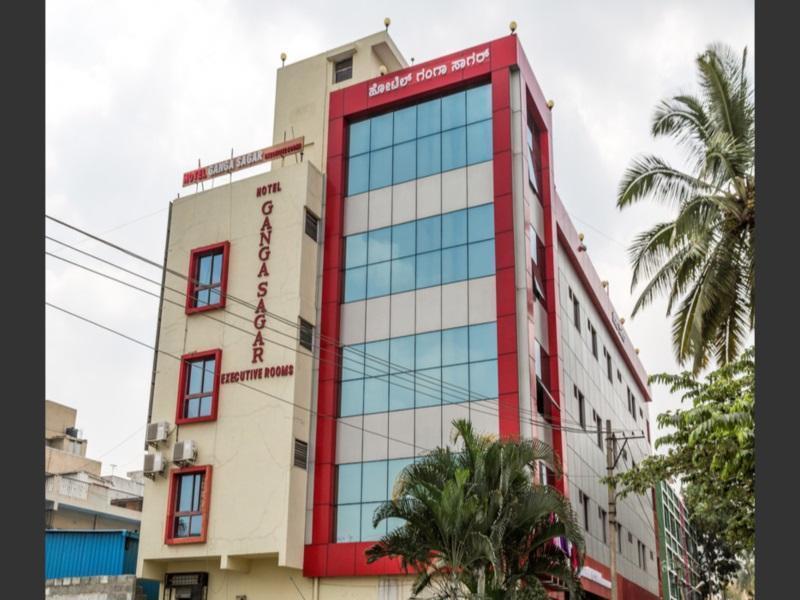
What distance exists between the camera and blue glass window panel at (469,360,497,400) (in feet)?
93.7

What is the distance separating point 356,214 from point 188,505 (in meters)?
12.3

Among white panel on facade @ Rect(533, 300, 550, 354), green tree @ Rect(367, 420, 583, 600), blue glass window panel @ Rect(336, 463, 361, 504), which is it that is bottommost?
green tree @ Rect(367, 420, 583, 600)

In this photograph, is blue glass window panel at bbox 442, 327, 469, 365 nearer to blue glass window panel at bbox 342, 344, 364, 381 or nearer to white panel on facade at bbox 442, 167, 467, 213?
blue glass window panel at bbox 342, 344, 364, 381

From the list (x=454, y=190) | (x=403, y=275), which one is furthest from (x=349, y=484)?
(x=454, y=190)

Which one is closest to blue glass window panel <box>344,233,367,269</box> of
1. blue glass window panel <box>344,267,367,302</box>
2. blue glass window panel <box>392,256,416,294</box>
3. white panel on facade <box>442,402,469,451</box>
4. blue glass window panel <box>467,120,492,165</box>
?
blue glass window panel <box>344,267,367,302</box>

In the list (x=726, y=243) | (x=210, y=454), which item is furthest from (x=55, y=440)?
(x=726, y=243)

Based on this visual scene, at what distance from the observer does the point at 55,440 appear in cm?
5756

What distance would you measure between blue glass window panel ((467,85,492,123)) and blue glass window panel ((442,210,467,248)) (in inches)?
147

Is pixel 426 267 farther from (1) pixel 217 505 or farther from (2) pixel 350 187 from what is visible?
(1) pixel 217 505

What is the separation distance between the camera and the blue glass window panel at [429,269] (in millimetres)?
30875

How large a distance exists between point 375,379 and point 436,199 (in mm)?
6872

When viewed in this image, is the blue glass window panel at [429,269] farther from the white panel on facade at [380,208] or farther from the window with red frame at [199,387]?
the window with red frame at [199,387]

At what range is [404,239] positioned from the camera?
3206 centimetres

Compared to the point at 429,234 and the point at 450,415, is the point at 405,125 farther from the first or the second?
the point at 450,415
